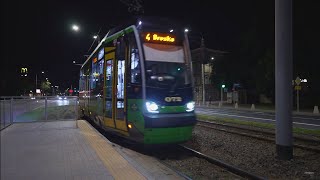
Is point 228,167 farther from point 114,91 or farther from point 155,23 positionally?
point 155,23

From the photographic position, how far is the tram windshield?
10.1 metres

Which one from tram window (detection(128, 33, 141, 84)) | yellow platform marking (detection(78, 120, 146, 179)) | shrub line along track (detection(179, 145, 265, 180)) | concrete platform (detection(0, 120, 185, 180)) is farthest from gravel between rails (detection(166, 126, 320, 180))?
tram window (detection(128, 33, 141, 84))

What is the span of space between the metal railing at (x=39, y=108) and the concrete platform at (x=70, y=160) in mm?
4092

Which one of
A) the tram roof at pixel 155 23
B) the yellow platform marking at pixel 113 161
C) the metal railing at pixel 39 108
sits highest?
the tram roof at pixel 155 23

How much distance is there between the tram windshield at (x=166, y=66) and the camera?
33.2 ft

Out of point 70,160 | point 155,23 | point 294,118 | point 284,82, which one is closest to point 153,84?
point 155,23

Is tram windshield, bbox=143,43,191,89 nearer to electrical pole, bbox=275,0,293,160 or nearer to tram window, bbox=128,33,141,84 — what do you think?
tram window, bbox=128,33,141,84

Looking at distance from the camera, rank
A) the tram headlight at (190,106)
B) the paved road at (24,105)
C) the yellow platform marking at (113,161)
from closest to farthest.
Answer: the yellow platform marking at (113,161)
the tram headlight at (190,106)
the paved road at (24,105)

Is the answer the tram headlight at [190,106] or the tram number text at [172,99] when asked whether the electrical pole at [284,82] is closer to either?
the tram headlight at [190,106]

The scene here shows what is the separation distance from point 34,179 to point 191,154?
18.7ft

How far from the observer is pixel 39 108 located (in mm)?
18562

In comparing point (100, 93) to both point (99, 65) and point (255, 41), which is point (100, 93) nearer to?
point (99, 65)

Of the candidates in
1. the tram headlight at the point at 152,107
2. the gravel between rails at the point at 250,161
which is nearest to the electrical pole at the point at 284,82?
the gravel between rails at the point at 250,161

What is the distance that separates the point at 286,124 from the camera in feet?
32.0
